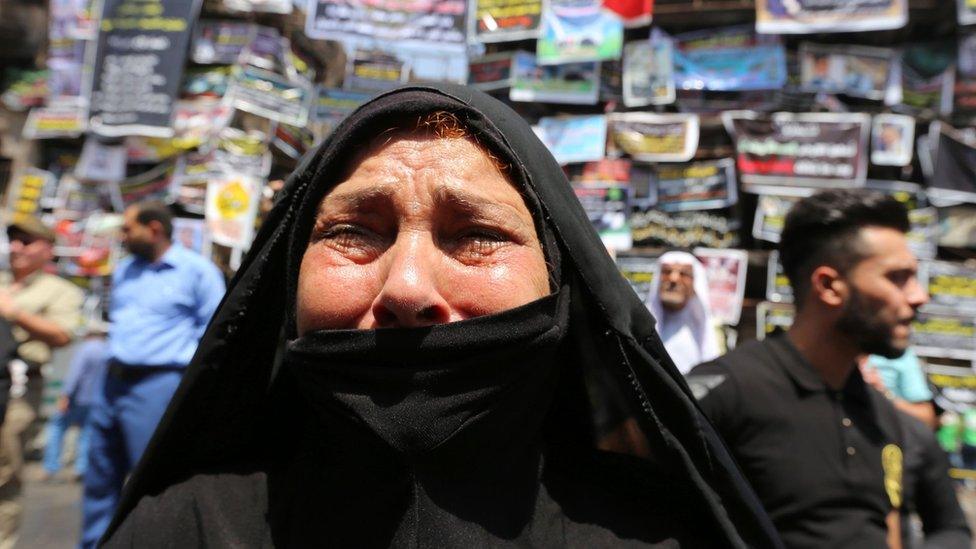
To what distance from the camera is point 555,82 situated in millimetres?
9844

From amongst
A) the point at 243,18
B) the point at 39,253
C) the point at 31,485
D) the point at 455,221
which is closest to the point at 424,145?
the point at 455,221

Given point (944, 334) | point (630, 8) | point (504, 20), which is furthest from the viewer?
point (504, 20)

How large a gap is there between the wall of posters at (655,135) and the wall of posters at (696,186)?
20 centimetres

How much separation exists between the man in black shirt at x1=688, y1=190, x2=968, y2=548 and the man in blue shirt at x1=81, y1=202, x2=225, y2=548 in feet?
9.67

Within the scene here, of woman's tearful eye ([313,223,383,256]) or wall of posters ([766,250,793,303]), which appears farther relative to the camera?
wall of posters ([766,250,793,303])

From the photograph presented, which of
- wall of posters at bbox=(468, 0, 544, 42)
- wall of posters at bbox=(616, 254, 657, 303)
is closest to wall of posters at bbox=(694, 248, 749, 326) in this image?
wall of posters at bbox=(616, 254, 657, 303)

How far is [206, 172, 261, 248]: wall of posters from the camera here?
1016 centimetres

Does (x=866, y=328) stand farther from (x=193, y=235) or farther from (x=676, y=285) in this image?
(x=193, y=235)

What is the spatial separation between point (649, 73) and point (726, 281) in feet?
9.70

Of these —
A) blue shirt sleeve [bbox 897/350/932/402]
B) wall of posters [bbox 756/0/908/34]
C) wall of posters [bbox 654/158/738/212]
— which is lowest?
blue shirt sleeve [bbox 897/350/932/402]

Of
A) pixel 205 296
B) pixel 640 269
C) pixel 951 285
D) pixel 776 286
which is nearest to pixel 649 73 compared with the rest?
pixel 640 269

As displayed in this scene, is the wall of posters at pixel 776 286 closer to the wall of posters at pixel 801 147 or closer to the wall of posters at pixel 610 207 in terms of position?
the wall of posters at pixel 801 147

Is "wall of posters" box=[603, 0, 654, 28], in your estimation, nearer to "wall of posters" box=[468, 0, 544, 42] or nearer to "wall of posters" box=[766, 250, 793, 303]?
"wall of posters" box=[468, 0, 544, 42]

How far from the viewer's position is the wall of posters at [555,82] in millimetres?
9758
